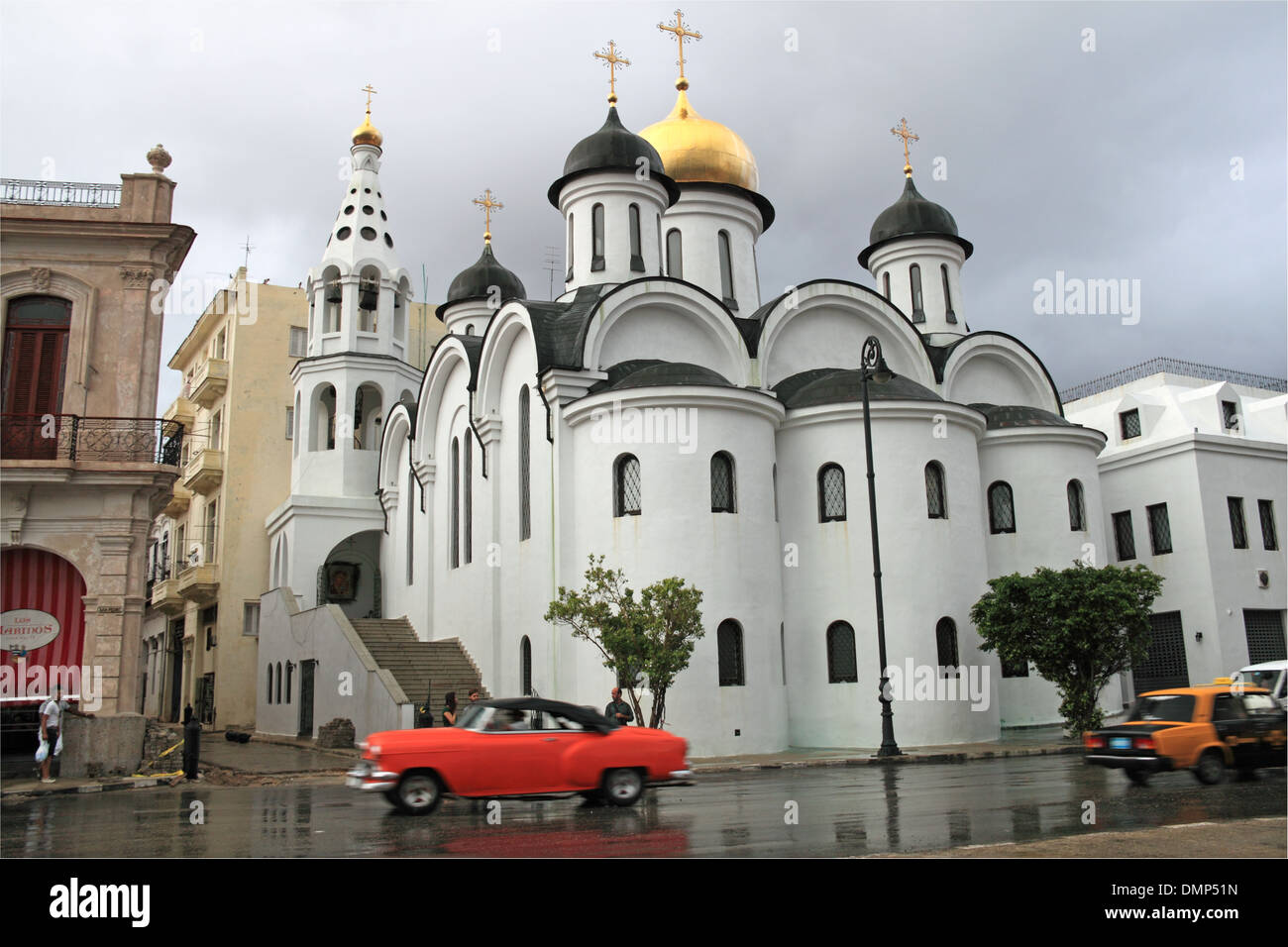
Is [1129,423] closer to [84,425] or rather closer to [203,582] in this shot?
[84,425]

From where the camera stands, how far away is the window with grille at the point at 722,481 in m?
21.9

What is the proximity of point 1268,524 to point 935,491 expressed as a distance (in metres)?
12.3

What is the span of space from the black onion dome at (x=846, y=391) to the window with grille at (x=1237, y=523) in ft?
34.8

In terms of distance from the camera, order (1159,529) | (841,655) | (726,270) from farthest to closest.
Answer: (726,270), (1159,529), (841,655)

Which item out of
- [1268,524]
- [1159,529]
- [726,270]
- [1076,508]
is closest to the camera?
[1076,508]

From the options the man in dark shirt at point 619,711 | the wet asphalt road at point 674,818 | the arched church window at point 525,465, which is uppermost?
the arched church window at point 525,465

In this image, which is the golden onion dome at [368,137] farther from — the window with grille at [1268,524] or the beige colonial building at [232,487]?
the window with grille at [1268,524]

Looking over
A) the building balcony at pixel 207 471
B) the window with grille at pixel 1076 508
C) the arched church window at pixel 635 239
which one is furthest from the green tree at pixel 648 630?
the building balcony at pixel 207 471

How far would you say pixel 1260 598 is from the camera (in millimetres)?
28547

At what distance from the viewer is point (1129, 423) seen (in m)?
31.7

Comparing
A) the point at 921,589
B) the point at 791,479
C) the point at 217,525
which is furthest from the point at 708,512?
the point at 217,525

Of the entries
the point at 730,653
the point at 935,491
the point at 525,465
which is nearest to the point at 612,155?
the point at 525,465

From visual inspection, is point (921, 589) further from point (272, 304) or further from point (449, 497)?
point (272, 304)
